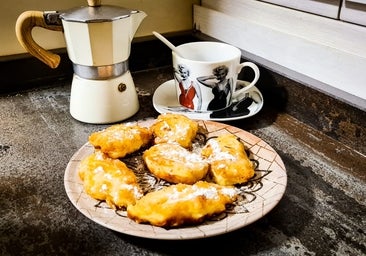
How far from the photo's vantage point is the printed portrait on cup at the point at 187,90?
0.70 m

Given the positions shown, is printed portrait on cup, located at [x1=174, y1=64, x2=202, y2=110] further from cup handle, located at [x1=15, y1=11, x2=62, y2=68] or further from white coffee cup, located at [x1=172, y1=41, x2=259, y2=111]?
cup handle, located at [x1=15, y1=11, x2=62, y2=68]

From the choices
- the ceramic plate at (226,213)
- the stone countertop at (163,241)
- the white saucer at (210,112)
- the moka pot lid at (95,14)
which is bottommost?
the stone countertop at (163,241)

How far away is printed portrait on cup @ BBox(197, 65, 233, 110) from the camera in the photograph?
680 millimetres

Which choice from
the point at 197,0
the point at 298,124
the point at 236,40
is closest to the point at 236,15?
the point at 236,40

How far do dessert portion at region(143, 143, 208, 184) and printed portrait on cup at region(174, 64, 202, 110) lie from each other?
0.18 meters

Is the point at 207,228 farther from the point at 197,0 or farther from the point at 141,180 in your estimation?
the point at 197,0

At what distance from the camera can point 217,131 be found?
64 cm

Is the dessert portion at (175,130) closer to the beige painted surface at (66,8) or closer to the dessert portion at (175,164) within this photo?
the dessert portion at (175,164)

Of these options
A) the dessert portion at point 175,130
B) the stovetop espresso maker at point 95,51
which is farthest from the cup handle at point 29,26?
the dessert portion at point 175,130

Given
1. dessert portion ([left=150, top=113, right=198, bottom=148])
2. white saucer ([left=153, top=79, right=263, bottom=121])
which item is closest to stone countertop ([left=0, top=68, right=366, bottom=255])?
white saucer ([left=153, top=79, right=263, bottom=121])

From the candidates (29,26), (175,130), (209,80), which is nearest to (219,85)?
(209,80)

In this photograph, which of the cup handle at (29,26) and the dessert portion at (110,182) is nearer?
the dessert portion at (110,182)

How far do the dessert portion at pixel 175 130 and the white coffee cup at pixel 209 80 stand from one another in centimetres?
9

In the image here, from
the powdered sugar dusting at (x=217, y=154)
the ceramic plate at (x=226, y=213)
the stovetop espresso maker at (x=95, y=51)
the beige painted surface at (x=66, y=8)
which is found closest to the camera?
the ceramic plate at (x=226, y=213)
